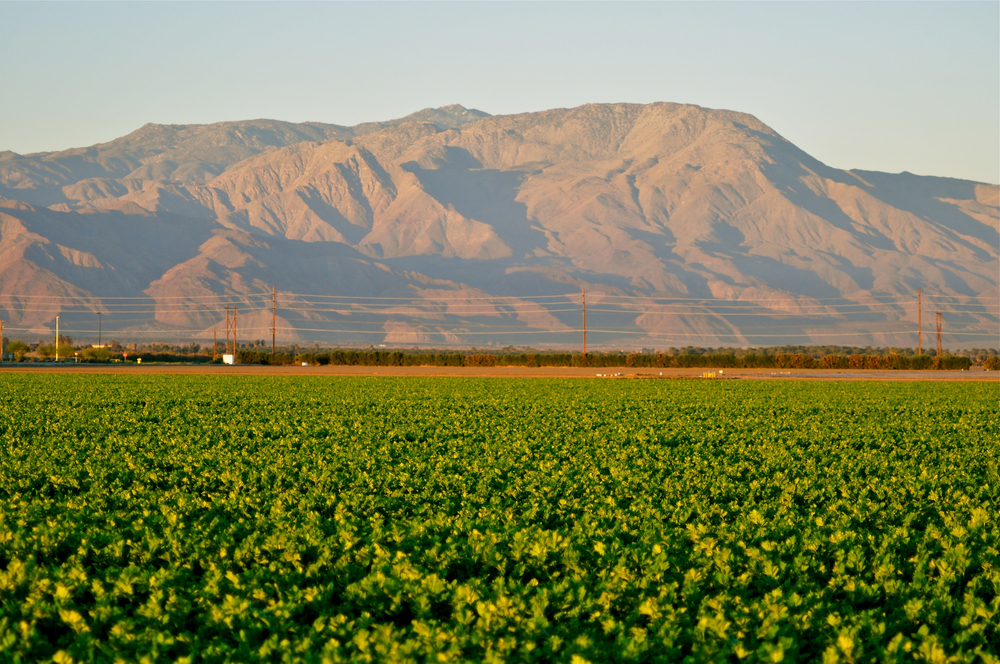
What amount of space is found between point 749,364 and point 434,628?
89231 mm

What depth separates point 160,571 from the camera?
1011 centimetres

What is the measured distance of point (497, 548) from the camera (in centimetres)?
1132

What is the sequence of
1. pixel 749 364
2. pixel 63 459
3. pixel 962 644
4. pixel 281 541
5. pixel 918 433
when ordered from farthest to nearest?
pixel 749 364
pixel 918 433
pixel 63 459
pixel 281 541
pixel 962 644

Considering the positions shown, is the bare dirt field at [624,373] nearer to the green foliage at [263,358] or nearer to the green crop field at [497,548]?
the green foliage at [263,358]

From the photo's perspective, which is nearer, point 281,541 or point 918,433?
point 281,541

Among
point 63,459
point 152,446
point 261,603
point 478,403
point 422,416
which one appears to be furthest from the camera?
point 478,403

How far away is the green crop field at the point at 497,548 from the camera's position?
337 inches

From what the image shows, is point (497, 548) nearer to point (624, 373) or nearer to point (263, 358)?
point (624, 373)

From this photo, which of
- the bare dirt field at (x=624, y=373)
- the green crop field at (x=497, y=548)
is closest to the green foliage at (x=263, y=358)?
the bare dirt field at (x=624, y=373)

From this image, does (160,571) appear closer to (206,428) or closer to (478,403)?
(206,428)

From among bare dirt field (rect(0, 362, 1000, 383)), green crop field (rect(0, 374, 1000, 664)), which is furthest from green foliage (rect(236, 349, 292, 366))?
green crop field (rect(0, 374, 1000, 664))

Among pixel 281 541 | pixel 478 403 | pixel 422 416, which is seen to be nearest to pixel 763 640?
pixel 281 541

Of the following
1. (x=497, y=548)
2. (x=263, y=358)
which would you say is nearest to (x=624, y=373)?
(x=263, y=358)

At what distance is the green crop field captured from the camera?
8.57 m
